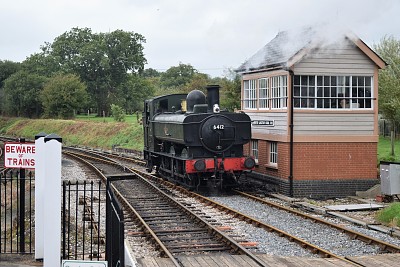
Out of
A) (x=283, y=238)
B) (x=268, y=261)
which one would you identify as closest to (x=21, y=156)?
(x=268, y=261)

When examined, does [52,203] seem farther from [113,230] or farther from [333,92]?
[333,92]

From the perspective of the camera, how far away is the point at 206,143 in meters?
16.9

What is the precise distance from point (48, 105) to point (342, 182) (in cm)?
A: 4617

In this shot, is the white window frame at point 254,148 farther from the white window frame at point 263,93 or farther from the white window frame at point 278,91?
the white window frame at point 278,91

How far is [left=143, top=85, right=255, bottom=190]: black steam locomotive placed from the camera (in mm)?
16781

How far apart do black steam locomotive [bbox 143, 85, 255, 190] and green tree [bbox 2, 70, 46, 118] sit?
47017 mm

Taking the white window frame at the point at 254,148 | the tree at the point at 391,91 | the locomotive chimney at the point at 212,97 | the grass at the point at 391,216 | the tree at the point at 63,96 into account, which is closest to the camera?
the grass at the point at 391,216

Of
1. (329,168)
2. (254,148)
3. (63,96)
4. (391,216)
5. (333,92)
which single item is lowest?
(391,216)

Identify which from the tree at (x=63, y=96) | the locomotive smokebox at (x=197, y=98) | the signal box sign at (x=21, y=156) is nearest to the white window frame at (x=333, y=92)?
the locomotive smokebox at (x=197, y=98)

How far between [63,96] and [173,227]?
4763 cm

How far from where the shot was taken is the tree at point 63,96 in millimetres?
57125

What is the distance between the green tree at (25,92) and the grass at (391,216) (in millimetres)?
54185

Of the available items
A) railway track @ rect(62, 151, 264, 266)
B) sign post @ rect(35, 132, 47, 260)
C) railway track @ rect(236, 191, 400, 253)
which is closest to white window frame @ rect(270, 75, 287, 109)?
railway track @ rect(236, 191, 400, 253)

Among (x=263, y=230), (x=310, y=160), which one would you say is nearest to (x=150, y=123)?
(x=310, y=160)
